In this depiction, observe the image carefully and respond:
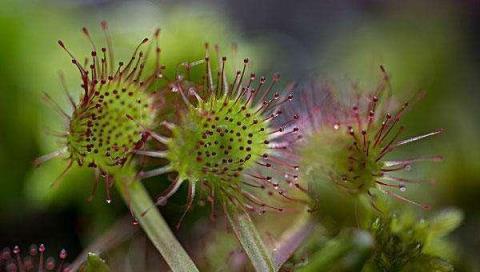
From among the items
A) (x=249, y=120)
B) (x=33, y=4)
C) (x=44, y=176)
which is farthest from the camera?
(x=33, y=4)

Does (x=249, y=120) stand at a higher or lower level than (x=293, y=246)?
higher

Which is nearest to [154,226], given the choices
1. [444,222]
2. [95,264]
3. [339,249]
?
[95,264]

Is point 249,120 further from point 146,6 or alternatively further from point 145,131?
point 146,6

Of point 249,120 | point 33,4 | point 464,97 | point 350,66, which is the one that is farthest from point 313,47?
point 249,120

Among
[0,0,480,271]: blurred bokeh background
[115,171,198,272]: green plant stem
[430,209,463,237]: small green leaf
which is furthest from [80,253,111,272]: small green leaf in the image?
[430,209,463,237]: small green leaf

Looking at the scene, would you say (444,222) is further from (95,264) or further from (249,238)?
(95,264)

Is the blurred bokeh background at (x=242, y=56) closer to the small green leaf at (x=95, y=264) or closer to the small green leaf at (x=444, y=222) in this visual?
the small green leaf at (x=444, y=222)

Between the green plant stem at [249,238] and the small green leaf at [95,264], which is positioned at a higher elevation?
the small green leaf at [95,264]

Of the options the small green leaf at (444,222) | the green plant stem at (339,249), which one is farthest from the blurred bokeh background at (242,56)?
the green plant stem at (339,249)
